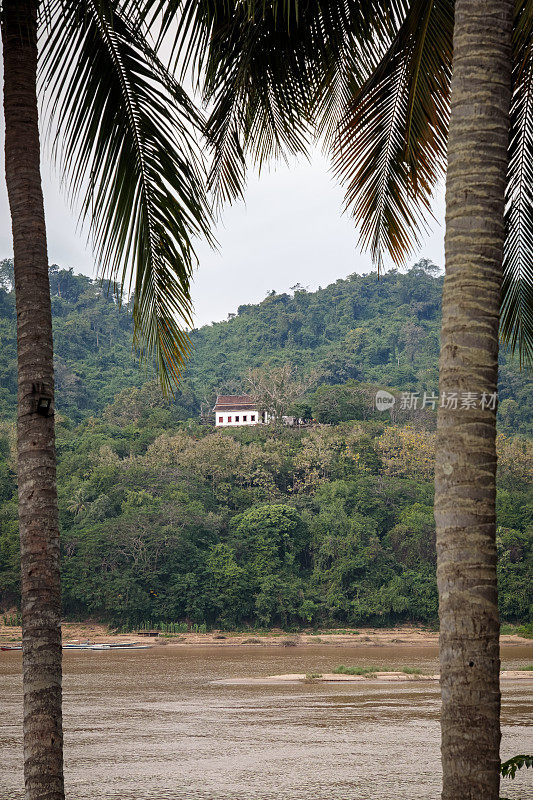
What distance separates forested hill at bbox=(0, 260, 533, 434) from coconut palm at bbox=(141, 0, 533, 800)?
48755 millimetres

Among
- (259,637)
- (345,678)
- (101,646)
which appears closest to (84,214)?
(345,678)

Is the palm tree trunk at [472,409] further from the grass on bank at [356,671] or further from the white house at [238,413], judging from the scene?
the white house at [238,413]

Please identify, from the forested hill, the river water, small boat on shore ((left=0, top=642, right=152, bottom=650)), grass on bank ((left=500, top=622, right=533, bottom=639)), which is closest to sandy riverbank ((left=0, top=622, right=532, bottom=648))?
grass on bank ((left=500, top=622, right=533, bottom=639))

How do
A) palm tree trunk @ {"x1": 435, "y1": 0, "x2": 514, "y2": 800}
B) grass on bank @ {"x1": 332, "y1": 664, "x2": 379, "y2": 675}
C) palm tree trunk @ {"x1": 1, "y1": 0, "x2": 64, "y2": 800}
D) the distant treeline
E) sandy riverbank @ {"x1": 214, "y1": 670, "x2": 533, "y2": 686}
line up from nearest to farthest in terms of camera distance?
palm tree trunk @ {"x1": 435, "y1": 0, "x2": 514, "y2": 800}, palm tree trunk @ {"x1": 1, "y1": 0, "x2": 64, "y2": 800}, sandy riverbank @ {"x1": 214, "y1": 670, "x2": 533, "y2": 686}, grass on bank @ {"x1": 332, "y1": 664, "x2": 379, "y2": 675}, the distant treeline

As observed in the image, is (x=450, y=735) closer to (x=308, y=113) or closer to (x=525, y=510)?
(x=308, y=113)

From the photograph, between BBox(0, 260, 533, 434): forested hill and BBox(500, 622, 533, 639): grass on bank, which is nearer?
BBox(500, 622, 533, 639): grass on bank

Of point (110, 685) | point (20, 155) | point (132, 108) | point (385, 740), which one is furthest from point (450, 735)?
point (110, 685)

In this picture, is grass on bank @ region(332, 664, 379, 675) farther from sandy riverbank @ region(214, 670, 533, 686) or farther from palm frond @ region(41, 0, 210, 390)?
palm frond @ region(41, 0, 210, 390)

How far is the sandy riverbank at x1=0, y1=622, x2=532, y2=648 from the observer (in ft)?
122

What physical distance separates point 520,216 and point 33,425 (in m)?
3.40

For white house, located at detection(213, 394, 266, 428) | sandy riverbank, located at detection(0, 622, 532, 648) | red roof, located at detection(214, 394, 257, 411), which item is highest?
red roof, located at detection(214, 394, 257, 411)

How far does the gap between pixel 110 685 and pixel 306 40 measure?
842 inches

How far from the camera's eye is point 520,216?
559 centimetres

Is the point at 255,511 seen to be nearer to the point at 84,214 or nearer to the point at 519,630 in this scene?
the point at 519,630
